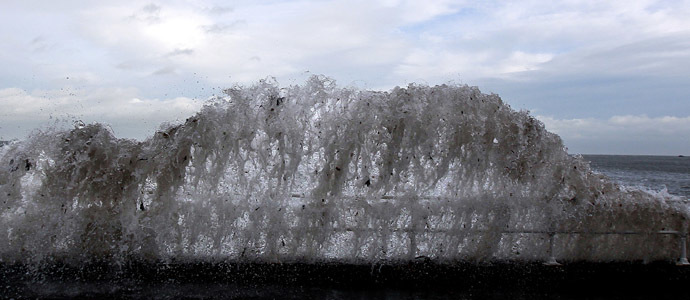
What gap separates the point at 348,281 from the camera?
23.3ft

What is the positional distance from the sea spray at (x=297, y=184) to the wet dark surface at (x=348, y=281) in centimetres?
21

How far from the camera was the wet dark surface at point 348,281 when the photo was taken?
6.55 metres

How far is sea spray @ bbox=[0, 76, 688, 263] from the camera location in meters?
7.59

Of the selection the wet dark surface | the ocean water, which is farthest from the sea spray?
the wet dark surface

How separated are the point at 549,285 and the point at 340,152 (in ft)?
10.7

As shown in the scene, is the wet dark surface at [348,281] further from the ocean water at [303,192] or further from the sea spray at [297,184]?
the sea spray at [297,184]

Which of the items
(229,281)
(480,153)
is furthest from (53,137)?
(480,153)

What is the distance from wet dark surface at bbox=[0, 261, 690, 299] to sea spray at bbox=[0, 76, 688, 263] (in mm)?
213

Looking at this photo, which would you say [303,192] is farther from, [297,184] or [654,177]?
[654,177]

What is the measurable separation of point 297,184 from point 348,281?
1.51m

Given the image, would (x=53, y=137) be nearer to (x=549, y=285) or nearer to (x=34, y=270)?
(x=34, y=270)

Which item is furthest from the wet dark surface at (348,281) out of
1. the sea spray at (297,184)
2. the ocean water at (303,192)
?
the sea spray at (297,184)

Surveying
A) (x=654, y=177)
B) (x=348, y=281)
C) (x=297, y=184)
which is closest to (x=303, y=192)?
(x=297, y=184)

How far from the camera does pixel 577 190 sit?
7980 millimetres
